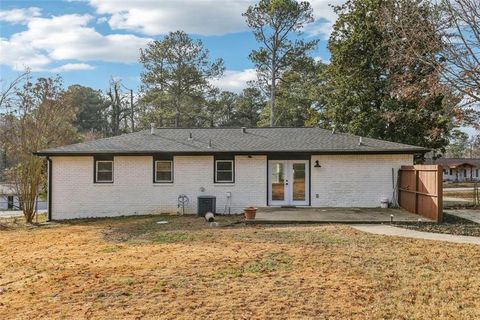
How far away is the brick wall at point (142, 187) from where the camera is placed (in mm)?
16453

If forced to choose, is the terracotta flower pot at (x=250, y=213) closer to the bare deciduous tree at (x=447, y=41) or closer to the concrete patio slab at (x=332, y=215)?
the concrete patio slab at (x=332, y=215)

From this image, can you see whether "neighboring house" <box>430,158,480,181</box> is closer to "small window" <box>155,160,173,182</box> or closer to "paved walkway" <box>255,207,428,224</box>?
"paved walkway" <box>255,207,428,224</box>

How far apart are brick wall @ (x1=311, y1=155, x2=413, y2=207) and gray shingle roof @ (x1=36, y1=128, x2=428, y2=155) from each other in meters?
0.46

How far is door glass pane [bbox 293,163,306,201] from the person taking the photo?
1659 cm

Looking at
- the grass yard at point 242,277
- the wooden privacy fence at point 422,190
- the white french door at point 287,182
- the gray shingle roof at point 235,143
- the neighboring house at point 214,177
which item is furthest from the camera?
the white french door at point 287,182

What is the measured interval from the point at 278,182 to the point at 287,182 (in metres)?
0.36

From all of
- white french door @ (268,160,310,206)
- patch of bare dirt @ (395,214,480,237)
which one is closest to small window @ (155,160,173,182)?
white french door @ (268,160,310,206)

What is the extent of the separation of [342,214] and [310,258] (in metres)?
6.54

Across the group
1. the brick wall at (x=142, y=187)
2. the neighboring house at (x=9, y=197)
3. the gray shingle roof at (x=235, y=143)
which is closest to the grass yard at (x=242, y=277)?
the brick wall at (x=142, y=187)

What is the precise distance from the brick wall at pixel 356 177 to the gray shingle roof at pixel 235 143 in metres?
0.46

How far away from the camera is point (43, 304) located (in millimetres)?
5848

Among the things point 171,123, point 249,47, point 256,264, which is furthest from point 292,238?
point 171,123

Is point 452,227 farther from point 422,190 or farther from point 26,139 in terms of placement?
point 26,139

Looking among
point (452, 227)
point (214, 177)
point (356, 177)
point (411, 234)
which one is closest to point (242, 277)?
point (411, 234)
